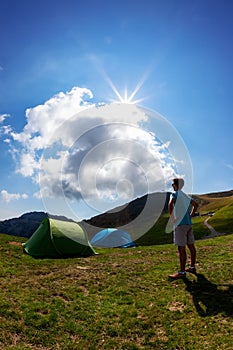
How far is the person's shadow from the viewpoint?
9195 mm

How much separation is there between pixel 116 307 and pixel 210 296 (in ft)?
10.9

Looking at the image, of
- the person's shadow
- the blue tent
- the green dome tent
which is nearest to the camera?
the person's shadow

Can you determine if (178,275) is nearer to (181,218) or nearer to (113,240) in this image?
(181,218)

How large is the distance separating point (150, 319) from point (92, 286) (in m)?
3.80

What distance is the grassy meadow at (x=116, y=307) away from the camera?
7.99m

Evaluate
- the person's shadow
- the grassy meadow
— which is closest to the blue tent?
the grassy meadow

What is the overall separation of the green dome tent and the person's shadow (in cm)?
959

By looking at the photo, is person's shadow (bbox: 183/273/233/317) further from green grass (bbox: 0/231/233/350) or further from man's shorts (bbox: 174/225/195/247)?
man's shorts (bbox: 174/225/195/247)

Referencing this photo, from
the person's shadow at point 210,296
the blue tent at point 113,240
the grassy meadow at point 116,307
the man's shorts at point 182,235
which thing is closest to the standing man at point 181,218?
the man's shorts at point 182,235

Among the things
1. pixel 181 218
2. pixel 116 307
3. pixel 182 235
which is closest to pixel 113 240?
pixel 182 235

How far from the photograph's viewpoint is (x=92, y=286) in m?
12.3

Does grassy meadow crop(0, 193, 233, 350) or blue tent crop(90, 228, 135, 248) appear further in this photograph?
blue tent crop(90, 228, 135, 248)

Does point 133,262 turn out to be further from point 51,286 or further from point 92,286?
point 51,286

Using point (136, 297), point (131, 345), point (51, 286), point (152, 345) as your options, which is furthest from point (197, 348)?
point (51, 286)
